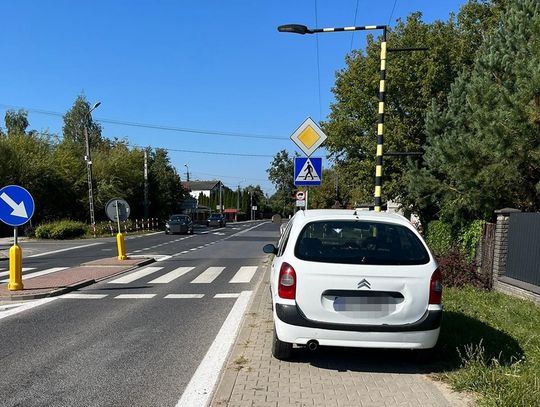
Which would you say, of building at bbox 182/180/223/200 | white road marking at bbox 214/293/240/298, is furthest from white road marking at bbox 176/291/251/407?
building at bbox 182/180/223/200

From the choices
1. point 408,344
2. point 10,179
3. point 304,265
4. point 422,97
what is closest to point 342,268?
point 304,265

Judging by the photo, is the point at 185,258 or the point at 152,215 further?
the point at 152,215

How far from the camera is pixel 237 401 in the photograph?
4.47m

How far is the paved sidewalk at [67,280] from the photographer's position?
1037 cm

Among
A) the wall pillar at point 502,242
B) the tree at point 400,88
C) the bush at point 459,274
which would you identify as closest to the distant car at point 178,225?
the tree at point 400,88

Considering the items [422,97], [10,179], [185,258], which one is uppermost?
[422,97]

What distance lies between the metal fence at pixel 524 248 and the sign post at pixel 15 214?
9609 mm

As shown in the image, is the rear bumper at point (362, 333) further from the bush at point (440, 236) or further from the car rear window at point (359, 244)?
the bush at point (440, 236)

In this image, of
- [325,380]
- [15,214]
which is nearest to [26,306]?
Answer: [15,214]

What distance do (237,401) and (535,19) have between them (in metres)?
9.06

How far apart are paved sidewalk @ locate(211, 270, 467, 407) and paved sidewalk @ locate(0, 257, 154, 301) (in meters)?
5.73

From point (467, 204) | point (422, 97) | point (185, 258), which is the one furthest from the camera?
point (422, 97)

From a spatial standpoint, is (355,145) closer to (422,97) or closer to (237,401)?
(422,97)

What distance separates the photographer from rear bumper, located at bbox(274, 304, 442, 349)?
204 inches
